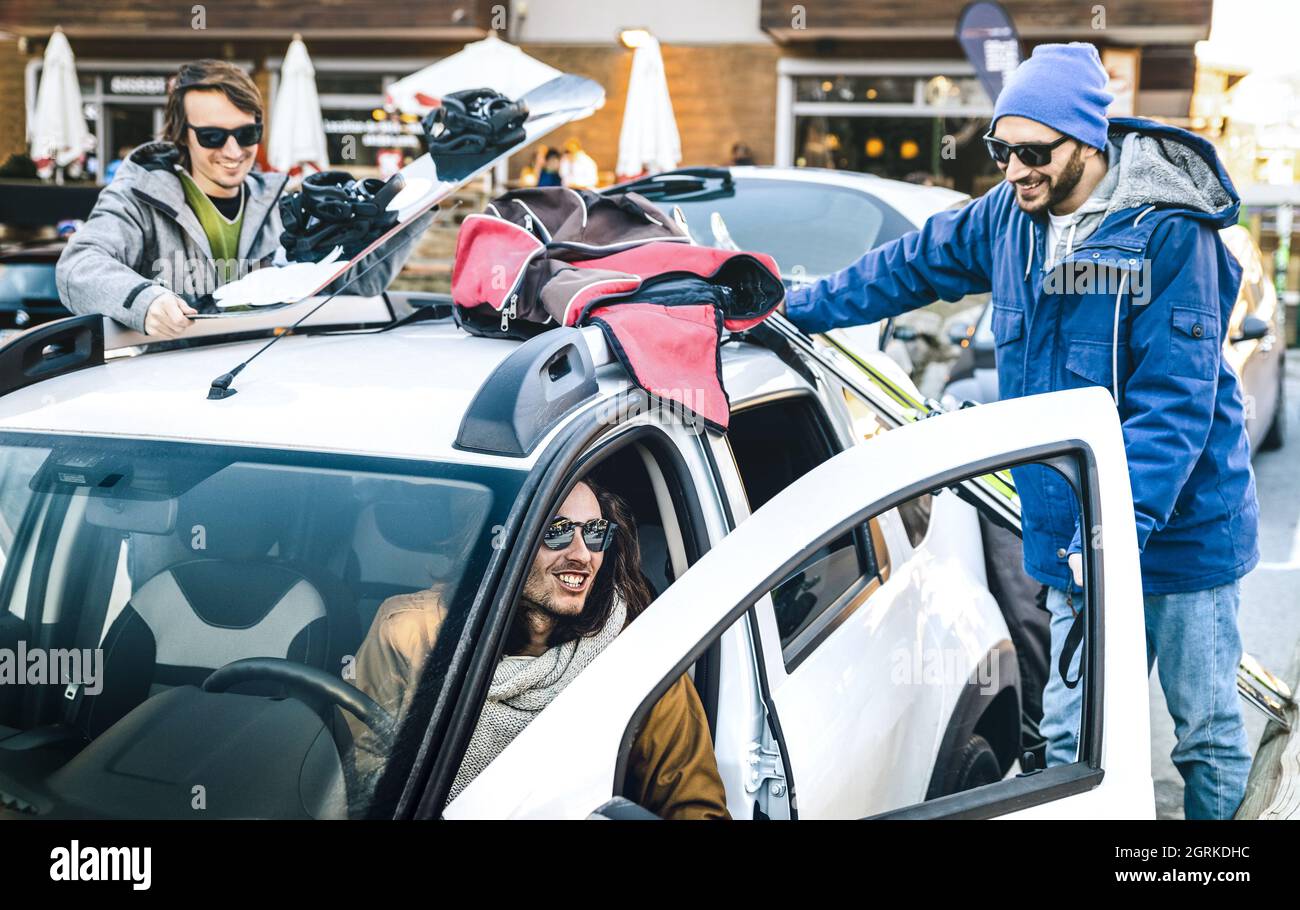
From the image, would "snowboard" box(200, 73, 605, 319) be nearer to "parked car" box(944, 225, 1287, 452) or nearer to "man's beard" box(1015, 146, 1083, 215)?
"man's beard" box(1015, 146, 1083, 215)

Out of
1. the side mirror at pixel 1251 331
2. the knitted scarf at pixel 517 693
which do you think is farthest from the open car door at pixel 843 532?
the side mirror at pixel 1251 331

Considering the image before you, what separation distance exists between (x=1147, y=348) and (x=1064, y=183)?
1.34 ft

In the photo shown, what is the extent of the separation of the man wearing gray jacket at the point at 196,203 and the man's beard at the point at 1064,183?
143 centimetres

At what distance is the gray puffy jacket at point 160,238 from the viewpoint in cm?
312

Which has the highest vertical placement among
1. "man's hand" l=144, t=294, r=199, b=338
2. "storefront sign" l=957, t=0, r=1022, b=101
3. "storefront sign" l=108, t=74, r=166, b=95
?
"storefront sign" l=957, t=0, r=1022, b=101

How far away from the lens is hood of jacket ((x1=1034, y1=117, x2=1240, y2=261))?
2650mm

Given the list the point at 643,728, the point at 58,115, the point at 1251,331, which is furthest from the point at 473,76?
the point at 643,728

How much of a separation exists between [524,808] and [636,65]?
39.4ft

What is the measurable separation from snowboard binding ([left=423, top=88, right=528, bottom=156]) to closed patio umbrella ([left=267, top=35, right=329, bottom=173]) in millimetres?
10167

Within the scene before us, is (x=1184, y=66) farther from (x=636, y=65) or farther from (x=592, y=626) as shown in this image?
(x=592, y=626)

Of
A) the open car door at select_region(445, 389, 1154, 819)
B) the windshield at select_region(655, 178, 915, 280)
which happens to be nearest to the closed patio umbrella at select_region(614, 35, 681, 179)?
the windshield at select_region(655, 178, 915, 280)

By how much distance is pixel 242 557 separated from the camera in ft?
6.74

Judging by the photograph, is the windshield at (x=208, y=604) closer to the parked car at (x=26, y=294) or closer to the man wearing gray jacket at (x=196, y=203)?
the man wearing gray jacket at (x=196, y=203)
